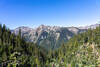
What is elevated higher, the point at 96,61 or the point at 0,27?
the point at 0,27

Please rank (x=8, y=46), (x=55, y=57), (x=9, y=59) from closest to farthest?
1. (x=9, y=59)
2. (x=8, y=46)
3. (x=55, y=57)

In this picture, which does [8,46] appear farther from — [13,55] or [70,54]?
[70,54]

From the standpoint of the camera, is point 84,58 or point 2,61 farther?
point 84,58

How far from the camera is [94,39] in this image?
413 ft

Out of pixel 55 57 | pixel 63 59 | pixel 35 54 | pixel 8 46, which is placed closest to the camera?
pixel 8 46

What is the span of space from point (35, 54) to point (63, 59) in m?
32.8

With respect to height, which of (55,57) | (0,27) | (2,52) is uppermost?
(0,27)

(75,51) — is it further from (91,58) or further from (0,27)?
(0,27)

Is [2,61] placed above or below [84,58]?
above

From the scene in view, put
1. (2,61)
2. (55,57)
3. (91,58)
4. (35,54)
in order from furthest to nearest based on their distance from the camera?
(55,57) < (35,54) < (91,58) < (2,61)

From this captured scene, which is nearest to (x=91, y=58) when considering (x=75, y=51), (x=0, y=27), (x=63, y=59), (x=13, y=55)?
(x=75, y=51)

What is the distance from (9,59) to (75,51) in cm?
7284

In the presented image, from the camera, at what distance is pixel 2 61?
73000 millimetres

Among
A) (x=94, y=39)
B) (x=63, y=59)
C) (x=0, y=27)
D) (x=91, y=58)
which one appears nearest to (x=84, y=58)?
(x=91, y=58)
